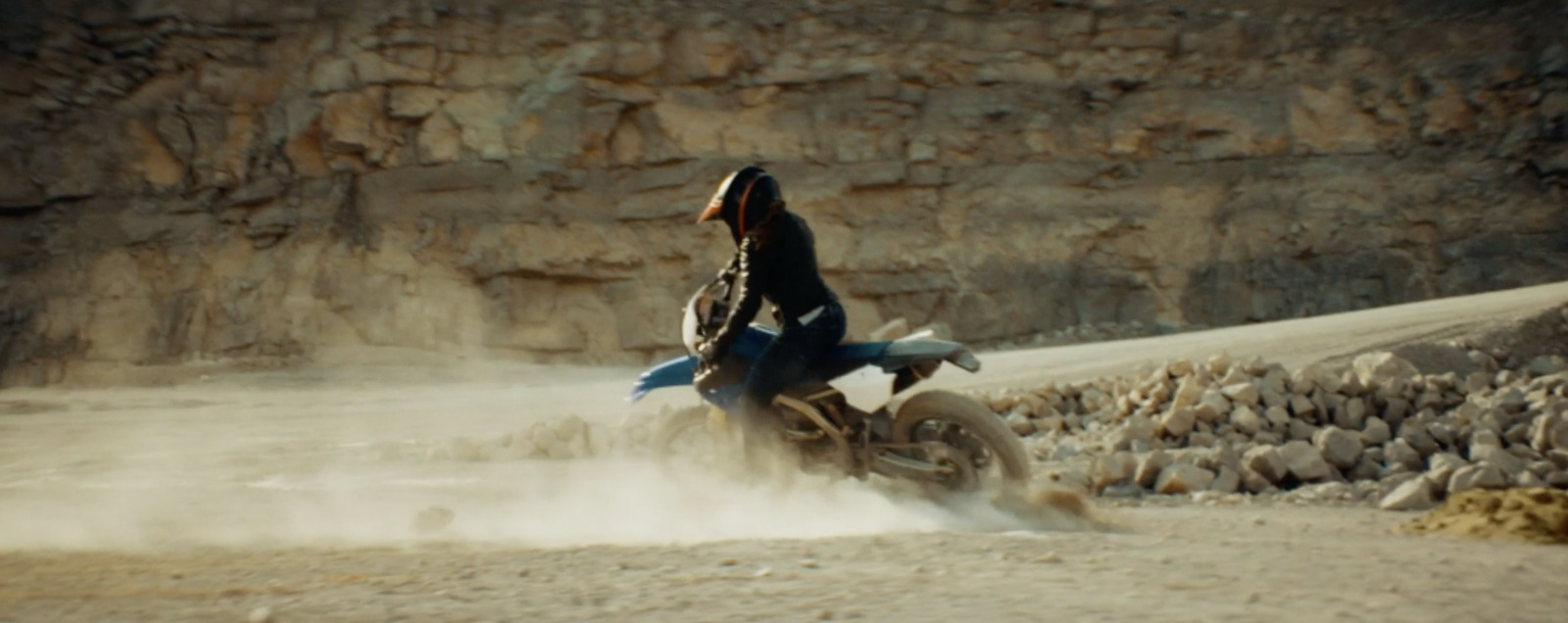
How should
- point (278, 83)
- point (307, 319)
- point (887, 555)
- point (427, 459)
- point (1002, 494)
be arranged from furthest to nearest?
point (278, 83), point (307, 319), point (427, 459), point (1002, 494), point (887, 555)

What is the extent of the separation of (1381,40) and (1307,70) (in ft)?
6.02

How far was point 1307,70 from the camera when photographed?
85.3 feet

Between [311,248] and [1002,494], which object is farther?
[311,248]

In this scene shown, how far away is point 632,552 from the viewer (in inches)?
190

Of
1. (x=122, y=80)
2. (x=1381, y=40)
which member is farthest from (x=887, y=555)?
(x=1381, y=40)

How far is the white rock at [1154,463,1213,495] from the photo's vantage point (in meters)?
7.05

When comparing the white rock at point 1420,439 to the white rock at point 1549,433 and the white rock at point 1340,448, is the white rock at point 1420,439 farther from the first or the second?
the white rock at point 1549,433

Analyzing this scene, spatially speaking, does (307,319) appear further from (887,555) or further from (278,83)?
(887,555)

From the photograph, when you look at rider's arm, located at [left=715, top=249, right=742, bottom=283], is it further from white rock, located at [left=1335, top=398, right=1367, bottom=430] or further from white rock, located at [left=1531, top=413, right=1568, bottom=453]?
white rock, located at [left=1531, top=413, right=1568, bottom=453]

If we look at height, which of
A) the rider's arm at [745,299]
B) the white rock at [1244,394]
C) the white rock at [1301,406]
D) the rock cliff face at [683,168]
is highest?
the rock cliff face at [683,168]

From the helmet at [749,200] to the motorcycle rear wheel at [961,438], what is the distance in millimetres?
1051

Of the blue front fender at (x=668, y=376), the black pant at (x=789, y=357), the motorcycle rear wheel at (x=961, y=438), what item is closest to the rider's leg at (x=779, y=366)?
the black pant at (x=789, y=357)

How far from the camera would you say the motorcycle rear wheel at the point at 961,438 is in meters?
5.81

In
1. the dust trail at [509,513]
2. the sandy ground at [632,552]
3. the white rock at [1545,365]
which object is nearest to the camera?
the sandy ground at [632,552]
